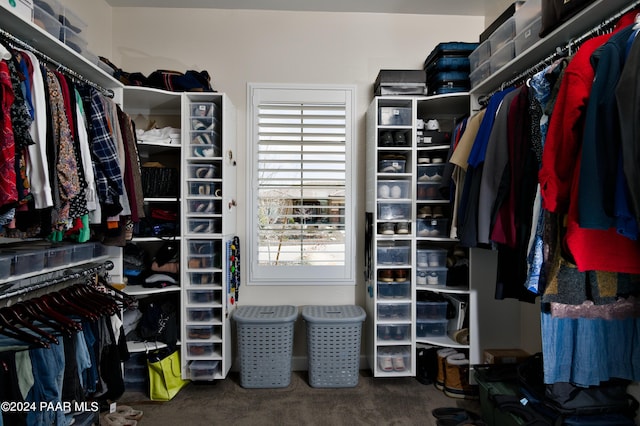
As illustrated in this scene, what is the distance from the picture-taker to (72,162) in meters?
1.46

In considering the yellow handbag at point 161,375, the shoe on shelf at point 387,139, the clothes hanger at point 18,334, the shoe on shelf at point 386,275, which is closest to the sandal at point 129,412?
the yellow handbag at point 161,375

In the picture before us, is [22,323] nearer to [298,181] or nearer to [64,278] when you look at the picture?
[64,278]

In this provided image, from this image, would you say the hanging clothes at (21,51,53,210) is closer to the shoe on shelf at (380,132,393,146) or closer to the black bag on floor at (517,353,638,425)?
the shoe on shelf at (380,132,393,146)

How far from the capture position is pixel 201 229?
2.42 m

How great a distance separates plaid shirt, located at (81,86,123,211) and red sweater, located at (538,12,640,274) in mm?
1898

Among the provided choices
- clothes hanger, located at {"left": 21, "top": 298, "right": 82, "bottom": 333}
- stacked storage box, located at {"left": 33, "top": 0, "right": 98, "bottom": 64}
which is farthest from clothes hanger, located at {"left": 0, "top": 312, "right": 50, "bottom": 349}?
stacked storage box, located at {"left": 33, "top": 0, "right": 98, "bottom": 64}

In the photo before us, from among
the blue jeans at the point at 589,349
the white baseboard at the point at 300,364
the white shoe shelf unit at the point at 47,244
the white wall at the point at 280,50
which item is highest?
the white wall at the point at 280,50

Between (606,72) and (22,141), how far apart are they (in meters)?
1.95

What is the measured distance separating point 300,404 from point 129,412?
1.03 meters

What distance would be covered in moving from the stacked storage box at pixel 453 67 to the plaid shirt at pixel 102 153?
2055 mm

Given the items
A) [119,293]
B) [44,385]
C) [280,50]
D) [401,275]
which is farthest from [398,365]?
[280,50]

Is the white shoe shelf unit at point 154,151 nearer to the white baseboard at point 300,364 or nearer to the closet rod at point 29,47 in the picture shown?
the closet rod at point 29,47

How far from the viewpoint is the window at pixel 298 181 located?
8.86ft

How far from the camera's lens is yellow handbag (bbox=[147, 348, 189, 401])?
225 centimetres
